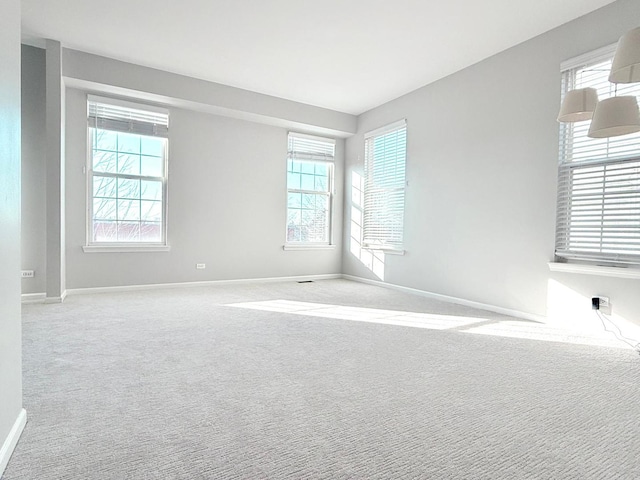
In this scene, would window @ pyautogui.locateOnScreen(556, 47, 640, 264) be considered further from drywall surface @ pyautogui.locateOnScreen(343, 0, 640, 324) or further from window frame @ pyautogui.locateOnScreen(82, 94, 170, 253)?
window frame @ pyautogui.locateOnScreen(82, 94, 170, 253)

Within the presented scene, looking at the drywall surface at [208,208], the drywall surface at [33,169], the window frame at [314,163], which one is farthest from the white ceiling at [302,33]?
the window frame at [314,163]

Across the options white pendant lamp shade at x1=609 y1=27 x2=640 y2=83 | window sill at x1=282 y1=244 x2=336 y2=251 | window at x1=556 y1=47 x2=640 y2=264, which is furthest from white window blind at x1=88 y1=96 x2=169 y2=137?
white pendant lamp shade at x1=609 y1=27 x2=640 y2=83

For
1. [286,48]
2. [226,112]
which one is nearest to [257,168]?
[226,112]

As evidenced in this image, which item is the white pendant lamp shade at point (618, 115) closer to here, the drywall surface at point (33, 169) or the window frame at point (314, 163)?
the window frame at point (314, 163)

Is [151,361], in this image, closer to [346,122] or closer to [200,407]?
[200,407]

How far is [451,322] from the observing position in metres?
3.60

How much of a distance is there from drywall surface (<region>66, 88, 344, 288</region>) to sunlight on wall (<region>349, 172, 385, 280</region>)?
36.5 inches

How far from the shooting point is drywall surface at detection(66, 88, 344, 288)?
4715mm

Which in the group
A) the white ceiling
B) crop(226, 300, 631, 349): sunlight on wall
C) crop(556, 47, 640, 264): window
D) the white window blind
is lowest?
crop(226, 300, 631, 349): sunlight on wall

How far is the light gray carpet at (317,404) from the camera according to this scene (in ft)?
4.50

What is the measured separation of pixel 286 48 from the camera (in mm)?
4152

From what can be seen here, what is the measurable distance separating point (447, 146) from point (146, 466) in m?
4.61

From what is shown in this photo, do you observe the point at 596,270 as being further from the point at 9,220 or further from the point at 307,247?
the point at 307,247

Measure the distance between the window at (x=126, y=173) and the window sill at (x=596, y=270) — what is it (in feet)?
16.1
